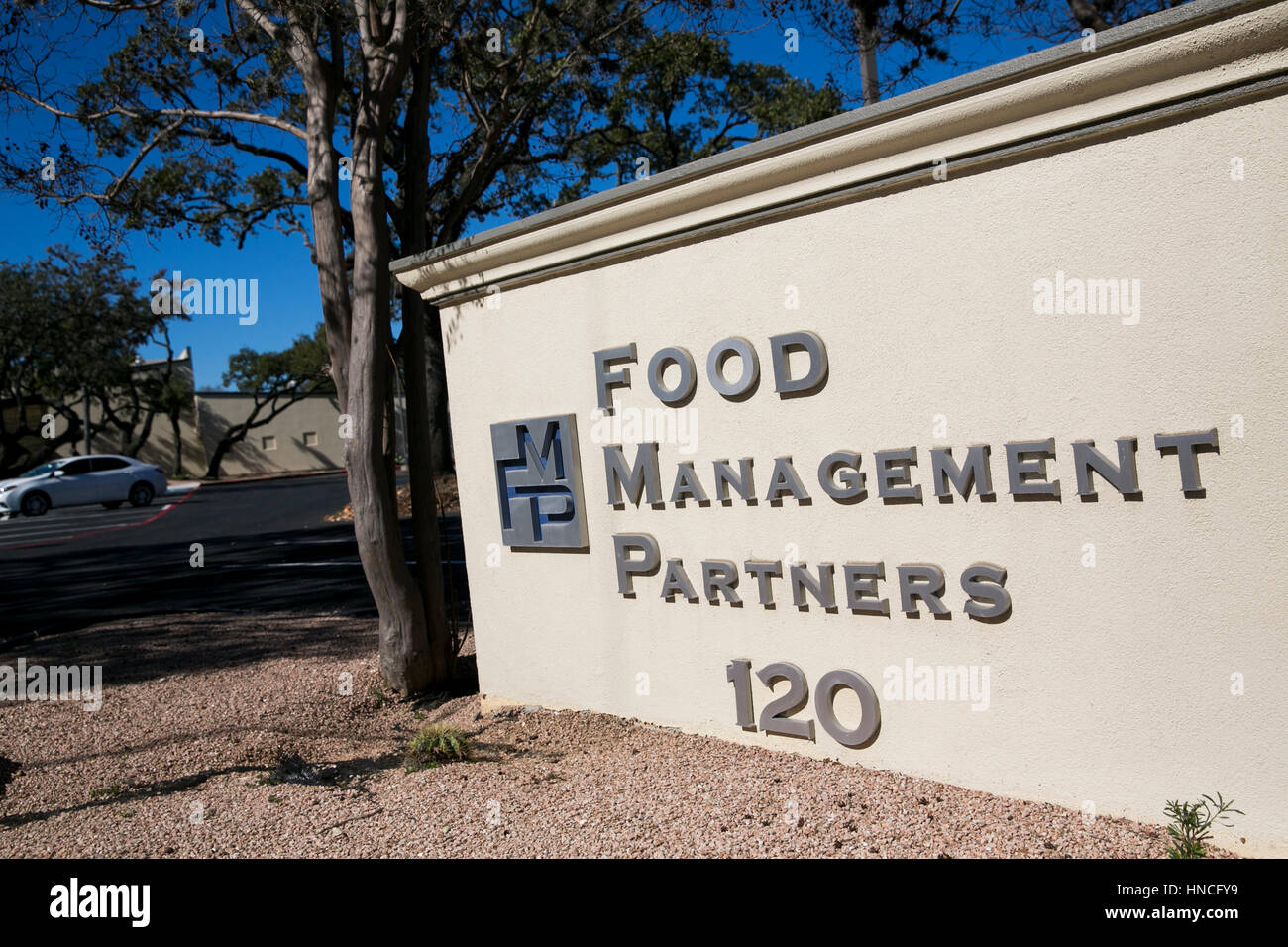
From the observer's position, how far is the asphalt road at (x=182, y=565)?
10203 millimetres

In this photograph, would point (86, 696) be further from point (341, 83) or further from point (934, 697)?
point (934, 697)

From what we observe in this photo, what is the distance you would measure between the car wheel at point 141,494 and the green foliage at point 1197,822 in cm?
2846

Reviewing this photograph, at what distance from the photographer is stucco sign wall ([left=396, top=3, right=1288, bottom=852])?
3.25 metres

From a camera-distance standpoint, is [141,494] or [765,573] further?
[141,494]

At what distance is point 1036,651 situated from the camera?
146 inches

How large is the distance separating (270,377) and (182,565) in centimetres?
3382

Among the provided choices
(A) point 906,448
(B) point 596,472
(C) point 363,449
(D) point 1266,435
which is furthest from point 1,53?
(D) point 1266,435

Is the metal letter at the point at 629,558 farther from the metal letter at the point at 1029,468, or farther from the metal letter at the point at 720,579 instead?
the metal letter at the point at 1029,468

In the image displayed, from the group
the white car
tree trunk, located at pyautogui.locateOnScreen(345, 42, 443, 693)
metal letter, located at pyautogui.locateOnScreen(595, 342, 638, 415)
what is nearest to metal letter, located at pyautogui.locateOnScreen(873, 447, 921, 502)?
metal letter, located at pyautogui.locateOnScreen(595, 342, 638, 415)

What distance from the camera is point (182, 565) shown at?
548 inches

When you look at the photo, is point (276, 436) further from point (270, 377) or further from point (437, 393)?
point (437, 393)

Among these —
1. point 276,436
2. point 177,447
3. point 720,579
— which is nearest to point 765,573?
point 720,579

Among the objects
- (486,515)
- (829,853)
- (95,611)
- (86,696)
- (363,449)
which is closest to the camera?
(829,853)

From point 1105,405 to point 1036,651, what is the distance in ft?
3.31
